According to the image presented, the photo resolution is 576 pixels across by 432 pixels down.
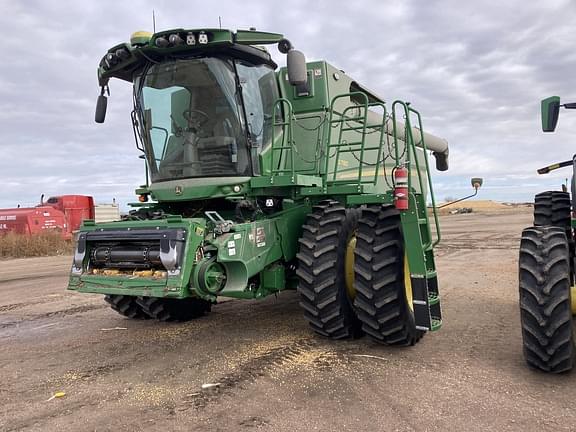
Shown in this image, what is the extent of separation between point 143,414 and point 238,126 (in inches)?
118

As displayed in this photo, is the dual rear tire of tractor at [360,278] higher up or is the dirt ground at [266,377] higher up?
the dual rear tire of tractor at [360,278]

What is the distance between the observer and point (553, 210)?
250 inches

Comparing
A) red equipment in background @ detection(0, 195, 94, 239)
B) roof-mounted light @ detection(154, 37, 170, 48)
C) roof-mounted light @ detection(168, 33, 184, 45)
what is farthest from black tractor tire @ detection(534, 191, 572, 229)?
red equipment in background @ detection(0, 195, 94, 239)

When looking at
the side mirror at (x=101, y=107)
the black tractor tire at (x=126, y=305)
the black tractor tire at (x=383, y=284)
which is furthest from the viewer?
the black tractor tire at (x=126, y=305)

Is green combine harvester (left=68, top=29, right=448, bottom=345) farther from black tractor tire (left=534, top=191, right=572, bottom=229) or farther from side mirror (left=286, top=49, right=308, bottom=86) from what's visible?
black tractor tire (left=534, top=191, right=572, bottom=229)

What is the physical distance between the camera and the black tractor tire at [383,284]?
489 centimetres

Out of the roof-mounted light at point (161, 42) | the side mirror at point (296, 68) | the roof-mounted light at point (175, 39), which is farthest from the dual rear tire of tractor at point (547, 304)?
the roof-mounted light at point (161, 42)

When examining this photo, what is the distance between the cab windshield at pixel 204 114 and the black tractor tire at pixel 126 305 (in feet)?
5.87

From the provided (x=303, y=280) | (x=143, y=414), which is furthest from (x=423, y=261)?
(x=143, y=414)

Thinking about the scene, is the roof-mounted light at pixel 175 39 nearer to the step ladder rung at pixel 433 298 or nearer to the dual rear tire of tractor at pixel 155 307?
the dual rear tire of tractor at pixel 155 307

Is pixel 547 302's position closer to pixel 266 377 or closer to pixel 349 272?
pixel 349 272

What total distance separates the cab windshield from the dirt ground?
1.92 metres

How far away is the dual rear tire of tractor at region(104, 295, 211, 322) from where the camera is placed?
250 inches

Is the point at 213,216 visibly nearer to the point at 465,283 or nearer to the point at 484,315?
the point at 484,315
